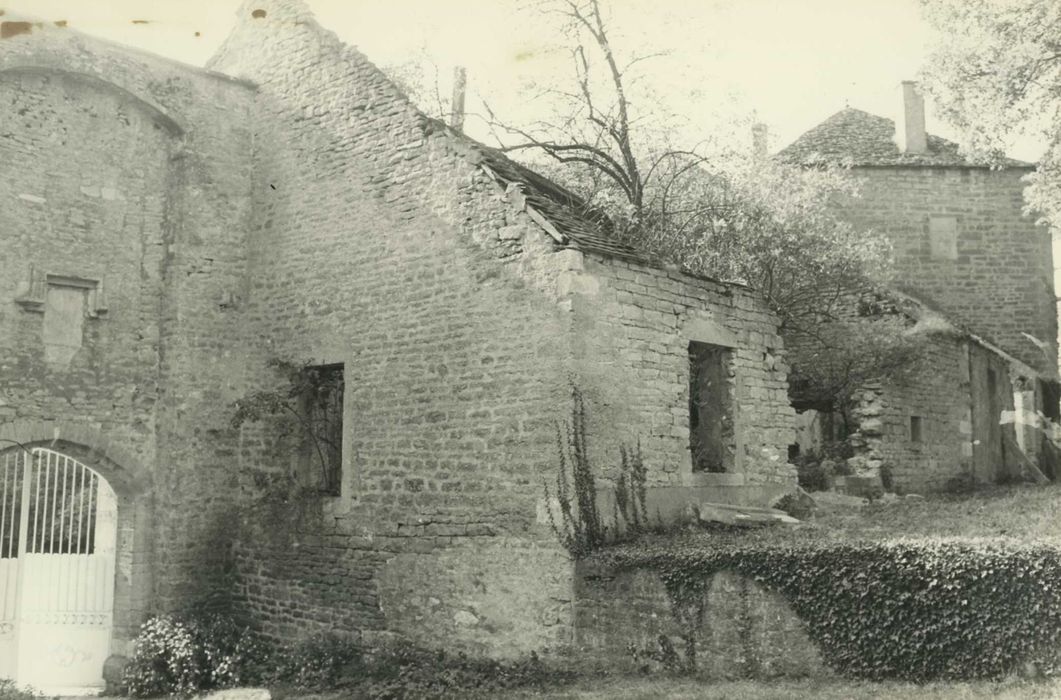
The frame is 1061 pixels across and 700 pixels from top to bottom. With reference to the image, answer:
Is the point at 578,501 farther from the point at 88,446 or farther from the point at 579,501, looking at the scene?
the point at 88,446

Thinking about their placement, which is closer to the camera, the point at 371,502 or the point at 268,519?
the point at 371,502

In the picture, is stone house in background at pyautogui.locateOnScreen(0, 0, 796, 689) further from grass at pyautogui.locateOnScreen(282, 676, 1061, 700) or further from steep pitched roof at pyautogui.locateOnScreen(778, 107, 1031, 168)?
steep pitched roof at pyautogui.locateOnScreen(778, 107, 1031, 168)

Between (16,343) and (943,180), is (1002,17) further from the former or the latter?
(16,343)

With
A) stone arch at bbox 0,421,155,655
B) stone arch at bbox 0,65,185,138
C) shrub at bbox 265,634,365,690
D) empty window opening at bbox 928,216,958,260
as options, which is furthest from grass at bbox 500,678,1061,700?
empty window opening at bbox 928,216,958,260

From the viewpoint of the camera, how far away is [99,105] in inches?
464

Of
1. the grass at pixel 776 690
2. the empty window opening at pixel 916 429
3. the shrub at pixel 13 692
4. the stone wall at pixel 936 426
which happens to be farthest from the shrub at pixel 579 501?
the empty window opening at pixel 916 429

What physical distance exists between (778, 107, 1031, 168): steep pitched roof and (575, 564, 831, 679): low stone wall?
16.6 metres

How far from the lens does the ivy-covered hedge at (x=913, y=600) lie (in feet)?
22.0

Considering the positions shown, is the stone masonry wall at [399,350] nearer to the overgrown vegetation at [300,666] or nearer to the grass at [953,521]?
the overgrown vegetation at [300,666]

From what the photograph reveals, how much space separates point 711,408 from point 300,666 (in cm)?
543

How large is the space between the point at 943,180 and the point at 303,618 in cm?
1939

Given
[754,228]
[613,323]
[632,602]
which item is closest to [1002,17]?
[754,228]

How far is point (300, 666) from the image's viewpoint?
10.7 meters

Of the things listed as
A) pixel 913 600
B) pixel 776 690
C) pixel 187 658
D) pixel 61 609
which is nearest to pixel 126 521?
pixel 187 658
